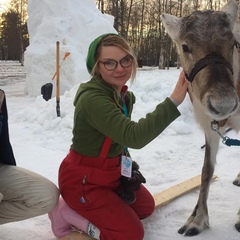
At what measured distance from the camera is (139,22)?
4006cm

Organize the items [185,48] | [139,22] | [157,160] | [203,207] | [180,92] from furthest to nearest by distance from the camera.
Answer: [139,22] → [157,160] → [203,207] → [185,48] → [180,92]

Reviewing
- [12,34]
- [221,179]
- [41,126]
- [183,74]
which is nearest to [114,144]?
[183,74]

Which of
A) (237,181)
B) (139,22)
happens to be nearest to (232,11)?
(237,181)

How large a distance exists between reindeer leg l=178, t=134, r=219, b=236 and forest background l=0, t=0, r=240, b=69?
2425 cm

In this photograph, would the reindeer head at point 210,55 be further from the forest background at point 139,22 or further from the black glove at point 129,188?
the forest background at point 139,22

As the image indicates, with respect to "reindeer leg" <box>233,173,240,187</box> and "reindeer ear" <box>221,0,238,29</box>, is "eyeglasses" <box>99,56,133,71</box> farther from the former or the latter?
"reindeer leg" <box>233,173,240,187</box>

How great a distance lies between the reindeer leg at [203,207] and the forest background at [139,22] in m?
24.2

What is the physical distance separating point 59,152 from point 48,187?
2.78m

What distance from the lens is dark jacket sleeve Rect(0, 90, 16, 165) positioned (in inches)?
103

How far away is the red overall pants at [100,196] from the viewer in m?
2.62

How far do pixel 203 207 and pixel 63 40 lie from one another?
1119cm

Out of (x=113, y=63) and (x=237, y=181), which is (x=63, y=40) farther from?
(x=113, y=63)

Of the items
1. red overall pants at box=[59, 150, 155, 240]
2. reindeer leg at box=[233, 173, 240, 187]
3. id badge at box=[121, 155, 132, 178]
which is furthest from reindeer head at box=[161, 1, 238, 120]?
reindeer leg at box=[233, 173, 240, 187]

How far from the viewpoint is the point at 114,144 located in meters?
2.77
